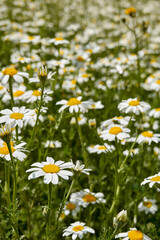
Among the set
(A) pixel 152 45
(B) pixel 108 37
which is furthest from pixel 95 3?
(A) pixel 152 45

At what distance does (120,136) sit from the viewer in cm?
250

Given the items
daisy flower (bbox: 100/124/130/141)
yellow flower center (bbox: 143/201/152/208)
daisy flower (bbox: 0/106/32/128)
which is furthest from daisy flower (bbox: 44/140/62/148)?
yellow flower center (bbox: 143/201/152/208)

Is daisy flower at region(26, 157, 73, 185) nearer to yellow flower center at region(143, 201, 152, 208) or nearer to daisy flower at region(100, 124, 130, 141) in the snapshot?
daisy flower at region(100, 124, 130, 141)

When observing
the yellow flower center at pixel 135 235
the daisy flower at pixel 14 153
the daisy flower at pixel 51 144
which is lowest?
the yellow flower center at pixel 135 235

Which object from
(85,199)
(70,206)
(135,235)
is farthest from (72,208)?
(135,235)

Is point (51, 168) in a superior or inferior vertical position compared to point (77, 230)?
superior

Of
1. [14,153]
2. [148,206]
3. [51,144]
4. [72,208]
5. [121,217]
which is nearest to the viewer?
[121,217]

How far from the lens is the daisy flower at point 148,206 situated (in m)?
3.03

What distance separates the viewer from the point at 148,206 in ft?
10.1

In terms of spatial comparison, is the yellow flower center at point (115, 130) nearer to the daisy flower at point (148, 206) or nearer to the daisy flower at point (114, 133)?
the daisy flower at point (114, 133)

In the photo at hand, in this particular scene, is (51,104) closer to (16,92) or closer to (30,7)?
(16,92)

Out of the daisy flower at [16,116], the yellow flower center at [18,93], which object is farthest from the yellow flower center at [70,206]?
the yellow flower center at [18,93]

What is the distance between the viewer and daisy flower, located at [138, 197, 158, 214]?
3.03m

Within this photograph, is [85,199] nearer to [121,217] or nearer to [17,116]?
[121,217]
